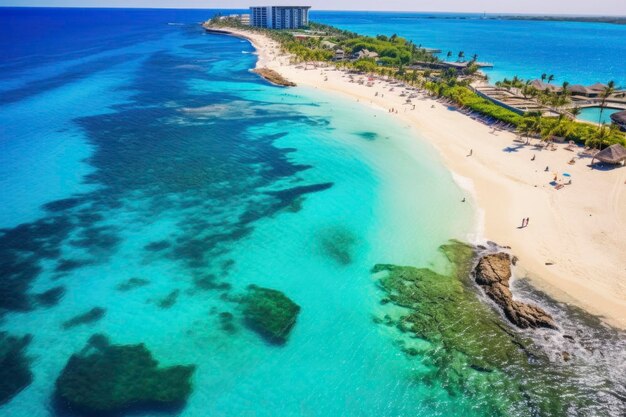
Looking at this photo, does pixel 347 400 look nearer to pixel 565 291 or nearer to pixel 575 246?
pixel 565 291

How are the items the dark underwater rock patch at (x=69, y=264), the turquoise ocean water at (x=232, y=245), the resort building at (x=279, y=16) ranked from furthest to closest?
the resort building at (x=279, y=16)
the dark underwater rock patch at (x=69, y=264)
the turquoise ocean water at (x=232, y=245)

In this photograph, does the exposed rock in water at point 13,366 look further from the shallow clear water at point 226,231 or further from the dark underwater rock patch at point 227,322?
the dark underwater rock patch at point 227,322

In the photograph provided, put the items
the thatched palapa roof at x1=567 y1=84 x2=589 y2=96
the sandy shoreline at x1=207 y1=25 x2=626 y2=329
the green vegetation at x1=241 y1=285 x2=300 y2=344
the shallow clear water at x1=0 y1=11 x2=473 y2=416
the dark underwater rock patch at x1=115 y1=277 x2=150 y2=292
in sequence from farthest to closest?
the thatched palapa roof at x1=567 y1=84 x2=589 y2=96 → the sandy shoreline at x1=207 y1=25 x2=626 y2=329 → the dark underwater rock patch at x1=115 y1=277 x2=150 y2=292 → the green vegetation at x1=241 y1=285 x2=300 y2=344 → the shallow clear water at x1=0 y1=11 x2=473 y2=416

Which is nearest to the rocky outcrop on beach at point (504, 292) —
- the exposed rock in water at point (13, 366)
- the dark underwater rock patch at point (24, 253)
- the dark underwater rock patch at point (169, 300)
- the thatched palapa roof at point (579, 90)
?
the dark underwater rock patch at point (169, 300)

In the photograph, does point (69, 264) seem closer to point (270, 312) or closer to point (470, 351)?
point (270, 312)

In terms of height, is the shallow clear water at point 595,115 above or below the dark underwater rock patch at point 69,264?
above

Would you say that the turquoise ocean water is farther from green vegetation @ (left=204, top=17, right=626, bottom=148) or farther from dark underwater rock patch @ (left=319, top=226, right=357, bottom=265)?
green vegetation @ (left=204, top=17, right=626, bottom=148)

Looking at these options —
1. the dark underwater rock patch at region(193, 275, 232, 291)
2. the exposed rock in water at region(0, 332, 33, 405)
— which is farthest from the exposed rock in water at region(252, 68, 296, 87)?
the exposed rock in water at region(0, 332, 33, 405)
